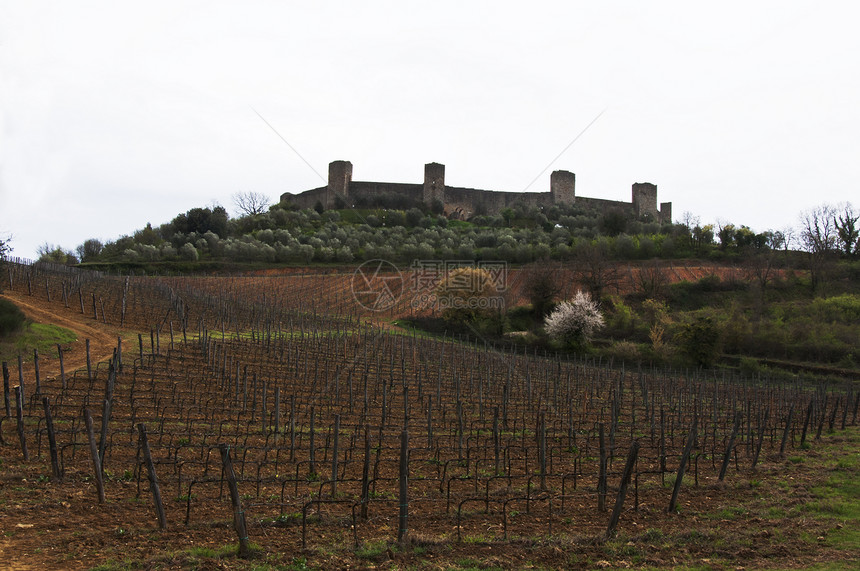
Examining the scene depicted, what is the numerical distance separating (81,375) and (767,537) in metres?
16.1

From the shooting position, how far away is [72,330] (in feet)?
78.5

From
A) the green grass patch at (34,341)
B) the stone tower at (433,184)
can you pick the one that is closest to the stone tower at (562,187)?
the stone tower at (433,184)

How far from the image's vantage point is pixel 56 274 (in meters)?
36.5

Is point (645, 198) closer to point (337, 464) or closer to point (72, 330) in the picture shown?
point (72, 330)

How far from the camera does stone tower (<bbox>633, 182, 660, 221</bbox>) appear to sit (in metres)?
83.2

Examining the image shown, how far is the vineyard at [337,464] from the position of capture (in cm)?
746

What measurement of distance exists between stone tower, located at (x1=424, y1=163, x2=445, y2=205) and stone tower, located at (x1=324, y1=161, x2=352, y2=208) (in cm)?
952

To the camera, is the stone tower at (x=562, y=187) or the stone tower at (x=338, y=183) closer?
the stone tower at (x=338, y=183)

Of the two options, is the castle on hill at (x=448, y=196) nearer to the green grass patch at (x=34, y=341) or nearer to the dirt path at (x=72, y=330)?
the dirt path at (x=72, y=330)

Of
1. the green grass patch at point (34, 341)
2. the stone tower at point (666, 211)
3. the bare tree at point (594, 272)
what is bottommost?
the green grass patch at point (34, 341)

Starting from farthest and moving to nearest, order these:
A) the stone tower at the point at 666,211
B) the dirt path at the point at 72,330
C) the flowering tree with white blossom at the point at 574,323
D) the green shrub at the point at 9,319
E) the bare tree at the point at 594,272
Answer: the stone tower at the point at 666,211
the bare tree at the point at 594,272
the flowering tree with white blossom at the point at 574,323
the green shrub at the point at 9,319
the dirt path at the point at 72,330

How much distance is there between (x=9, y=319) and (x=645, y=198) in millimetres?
76477

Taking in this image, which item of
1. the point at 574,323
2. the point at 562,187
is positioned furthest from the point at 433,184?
the point at 574,323

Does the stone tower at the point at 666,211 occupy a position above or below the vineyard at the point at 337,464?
above
